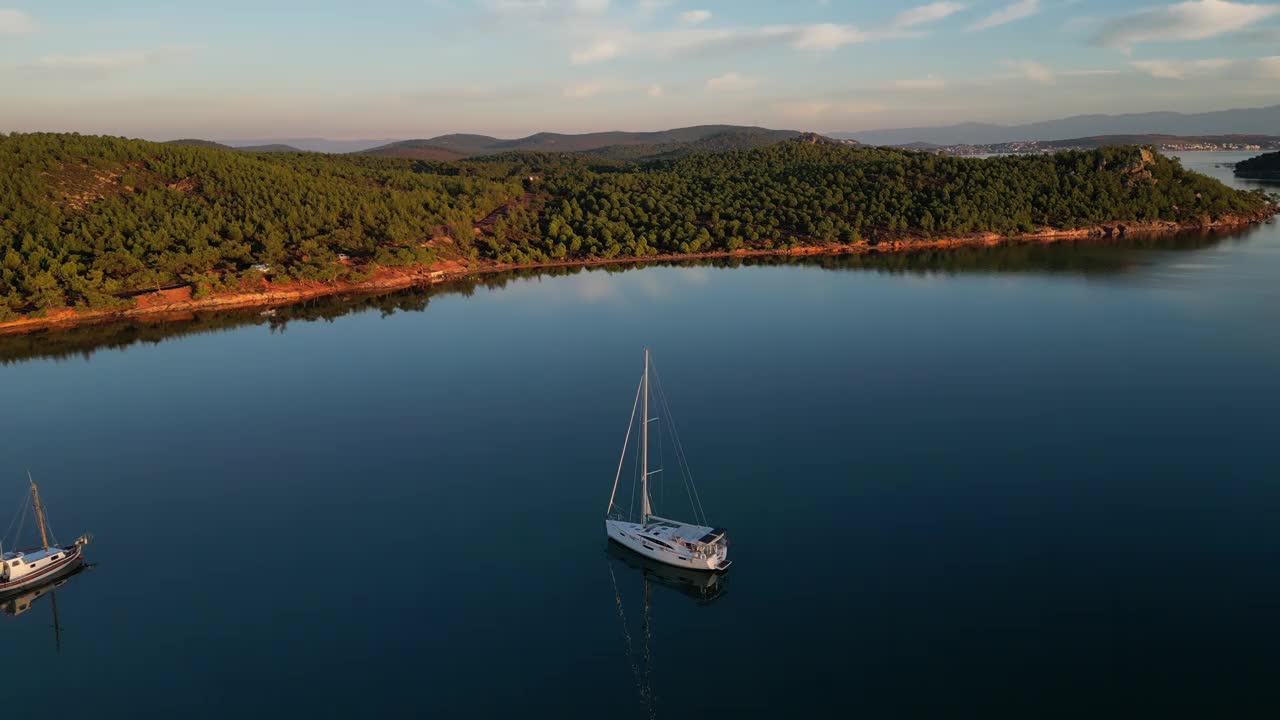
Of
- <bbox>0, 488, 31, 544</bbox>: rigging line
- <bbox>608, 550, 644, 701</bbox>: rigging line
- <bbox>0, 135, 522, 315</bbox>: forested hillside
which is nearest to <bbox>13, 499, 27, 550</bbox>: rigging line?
<bbox>0, 488, 31, 544</bbox>: rigging line

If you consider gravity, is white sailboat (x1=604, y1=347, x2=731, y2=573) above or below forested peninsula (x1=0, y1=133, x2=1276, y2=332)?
below

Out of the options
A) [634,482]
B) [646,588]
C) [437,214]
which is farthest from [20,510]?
[437,214]

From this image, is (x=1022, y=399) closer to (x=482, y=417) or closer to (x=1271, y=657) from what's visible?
(x=1271, y=657)

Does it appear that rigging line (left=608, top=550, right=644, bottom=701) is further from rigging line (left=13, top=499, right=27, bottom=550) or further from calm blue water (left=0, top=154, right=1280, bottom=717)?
rigging line (left=13, top=499, right=27, bottom=550)

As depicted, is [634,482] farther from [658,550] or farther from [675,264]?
[675,264]

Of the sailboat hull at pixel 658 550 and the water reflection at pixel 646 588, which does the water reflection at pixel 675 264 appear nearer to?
the sailboat hull at pixel 658 550
